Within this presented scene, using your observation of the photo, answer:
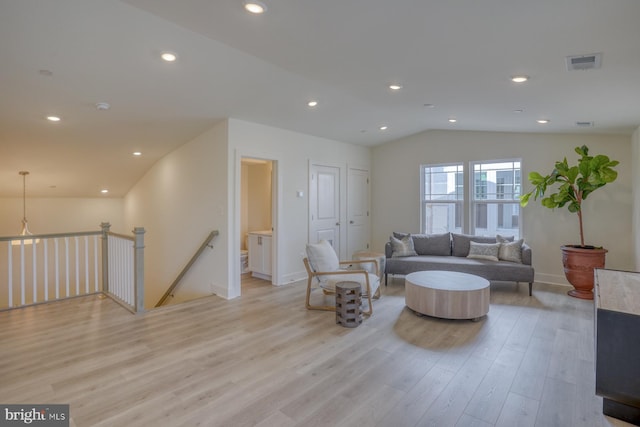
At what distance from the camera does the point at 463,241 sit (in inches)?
229

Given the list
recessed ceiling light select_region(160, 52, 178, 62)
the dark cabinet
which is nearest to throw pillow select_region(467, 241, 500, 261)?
the dark cabinet

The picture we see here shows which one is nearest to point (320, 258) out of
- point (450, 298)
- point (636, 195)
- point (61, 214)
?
point (450, 298)

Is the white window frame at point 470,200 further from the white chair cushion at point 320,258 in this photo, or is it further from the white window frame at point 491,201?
the white chair cushion at point 320,258

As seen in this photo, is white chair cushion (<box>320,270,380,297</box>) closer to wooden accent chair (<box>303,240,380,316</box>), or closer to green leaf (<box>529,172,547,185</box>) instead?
wooden accent chair (<box>303,240,380,316</box>)

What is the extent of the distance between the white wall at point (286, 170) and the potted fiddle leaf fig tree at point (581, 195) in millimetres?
3766

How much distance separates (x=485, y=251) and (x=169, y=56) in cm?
514

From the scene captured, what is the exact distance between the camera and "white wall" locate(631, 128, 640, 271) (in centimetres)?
437

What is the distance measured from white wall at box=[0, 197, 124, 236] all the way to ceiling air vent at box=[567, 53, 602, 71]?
8.27 m

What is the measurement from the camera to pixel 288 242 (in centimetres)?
566

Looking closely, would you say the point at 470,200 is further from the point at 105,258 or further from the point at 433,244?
the point at 105,258

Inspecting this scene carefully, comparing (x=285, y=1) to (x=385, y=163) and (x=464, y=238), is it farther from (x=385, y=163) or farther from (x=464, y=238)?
(x=385, y=163)

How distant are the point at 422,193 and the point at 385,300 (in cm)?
302

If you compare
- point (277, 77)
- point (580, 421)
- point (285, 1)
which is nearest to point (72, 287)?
point (277, 77)

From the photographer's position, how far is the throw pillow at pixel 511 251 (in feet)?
16.8
